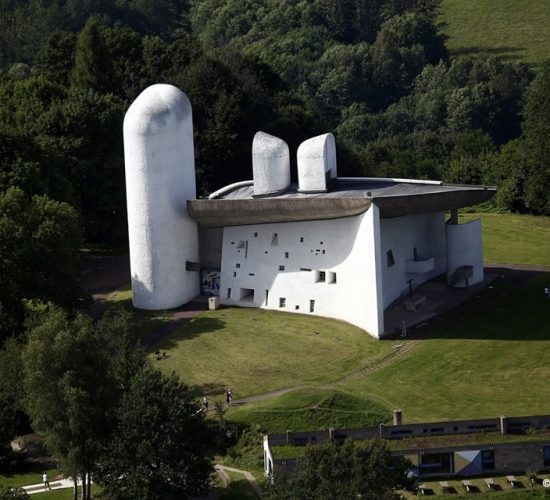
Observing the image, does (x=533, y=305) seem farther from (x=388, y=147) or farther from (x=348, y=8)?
(x=348, y=8)

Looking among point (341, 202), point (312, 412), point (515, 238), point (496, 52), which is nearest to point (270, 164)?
point (341, 202)

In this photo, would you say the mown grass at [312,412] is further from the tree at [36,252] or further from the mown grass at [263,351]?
the tree at [36,252]

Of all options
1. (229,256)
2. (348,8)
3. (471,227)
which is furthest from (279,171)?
(348,8)

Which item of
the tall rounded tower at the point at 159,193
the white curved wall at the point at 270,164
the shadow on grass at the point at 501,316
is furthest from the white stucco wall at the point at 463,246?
the tall rounded tower at the point at 159,193

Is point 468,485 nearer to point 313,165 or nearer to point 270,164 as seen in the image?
point 313,165

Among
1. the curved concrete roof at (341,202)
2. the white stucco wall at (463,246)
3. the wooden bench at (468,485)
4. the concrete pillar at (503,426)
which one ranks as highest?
the curved concrete roof at (341,202)

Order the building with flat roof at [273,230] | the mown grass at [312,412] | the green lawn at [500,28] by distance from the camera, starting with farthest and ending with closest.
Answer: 1. the green lawn at [500,28]
2. the building with flat roof at [273,230]
3. the mown grass at [312,412]
